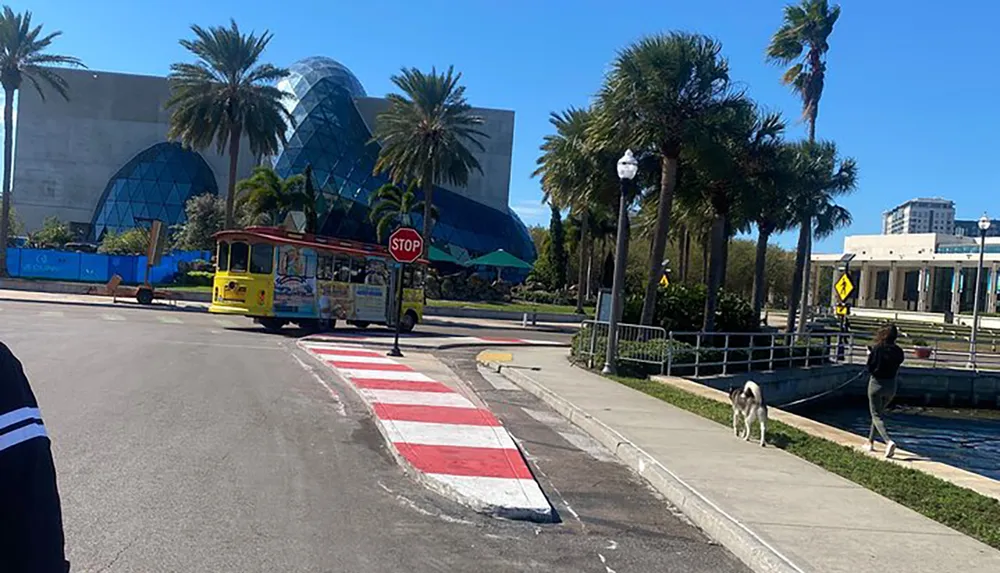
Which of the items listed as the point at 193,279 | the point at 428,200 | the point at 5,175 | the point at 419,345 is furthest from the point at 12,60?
the point at 419,345

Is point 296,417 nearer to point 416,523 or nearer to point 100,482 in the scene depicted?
point 100,482

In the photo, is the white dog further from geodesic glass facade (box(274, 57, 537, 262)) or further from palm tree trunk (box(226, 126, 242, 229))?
geodesic glass facade (box(274, 57, 537, 262))

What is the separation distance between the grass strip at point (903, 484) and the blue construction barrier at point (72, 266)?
41.3 metres

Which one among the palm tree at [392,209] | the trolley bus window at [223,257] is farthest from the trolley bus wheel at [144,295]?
the palm tree at [392,209]

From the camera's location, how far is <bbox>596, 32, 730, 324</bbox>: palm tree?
2139cm

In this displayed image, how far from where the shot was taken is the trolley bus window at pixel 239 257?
25.7m

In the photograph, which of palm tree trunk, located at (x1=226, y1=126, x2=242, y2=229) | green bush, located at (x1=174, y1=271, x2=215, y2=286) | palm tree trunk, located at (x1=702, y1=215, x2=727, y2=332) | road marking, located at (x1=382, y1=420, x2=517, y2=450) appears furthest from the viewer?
green bush, located at (x1=174, y1=271, x2=215, y2=286)

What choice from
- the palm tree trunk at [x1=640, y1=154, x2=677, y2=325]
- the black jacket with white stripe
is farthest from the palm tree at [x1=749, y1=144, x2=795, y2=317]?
the black jacket with white stripe

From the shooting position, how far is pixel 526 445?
1013cm

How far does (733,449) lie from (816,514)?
9.41ft

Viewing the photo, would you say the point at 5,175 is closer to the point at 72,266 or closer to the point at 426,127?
the point at 72,266

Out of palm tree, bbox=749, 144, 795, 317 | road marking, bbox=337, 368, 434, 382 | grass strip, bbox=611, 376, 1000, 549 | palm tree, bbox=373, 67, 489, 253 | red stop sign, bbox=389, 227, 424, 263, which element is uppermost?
palm tree, bbox=373, 67, 489, 253

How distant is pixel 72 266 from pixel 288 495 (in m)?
44.5

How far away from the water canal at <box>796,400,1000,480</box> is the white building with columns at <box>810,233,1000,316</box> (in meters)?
46.3
